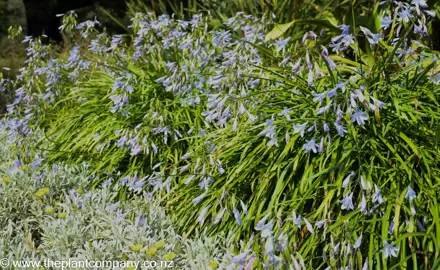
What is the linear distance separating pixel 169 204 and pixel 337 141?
1003 millimetres

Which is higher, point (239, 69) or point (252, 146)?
point (239, 69)

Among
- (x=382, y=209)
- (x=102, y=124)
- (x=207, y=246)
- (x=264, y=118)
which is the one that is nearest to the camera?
(x=382, y=209)

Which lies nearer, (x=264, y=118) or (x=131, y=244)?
(x=131, y=244)

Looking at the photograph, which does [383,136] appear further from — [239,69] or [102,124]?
[102,124]

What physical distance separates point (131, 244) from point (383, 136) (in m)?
1.29

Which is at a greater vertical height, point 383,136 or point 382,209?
point 383,136

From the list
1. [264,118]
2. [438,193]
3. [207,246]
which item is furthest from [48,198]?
[438,193]

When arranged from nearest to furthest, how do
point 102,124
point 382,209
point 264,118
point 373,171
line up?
point 382,209, point 373,171, point 264,118, point 102,124

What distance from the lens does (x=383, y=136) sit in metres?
2.52

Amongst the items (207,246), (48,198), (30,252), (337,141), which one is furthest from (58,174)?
(337,141)

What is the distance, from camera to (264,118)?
9.30 ft

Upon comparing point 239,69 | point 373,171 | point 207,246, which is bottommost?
point 207,246

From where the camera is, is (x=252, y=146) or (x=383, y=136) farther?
(x=252, y=146)

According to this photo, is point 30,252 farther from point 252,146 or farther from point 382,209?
point 382,209
